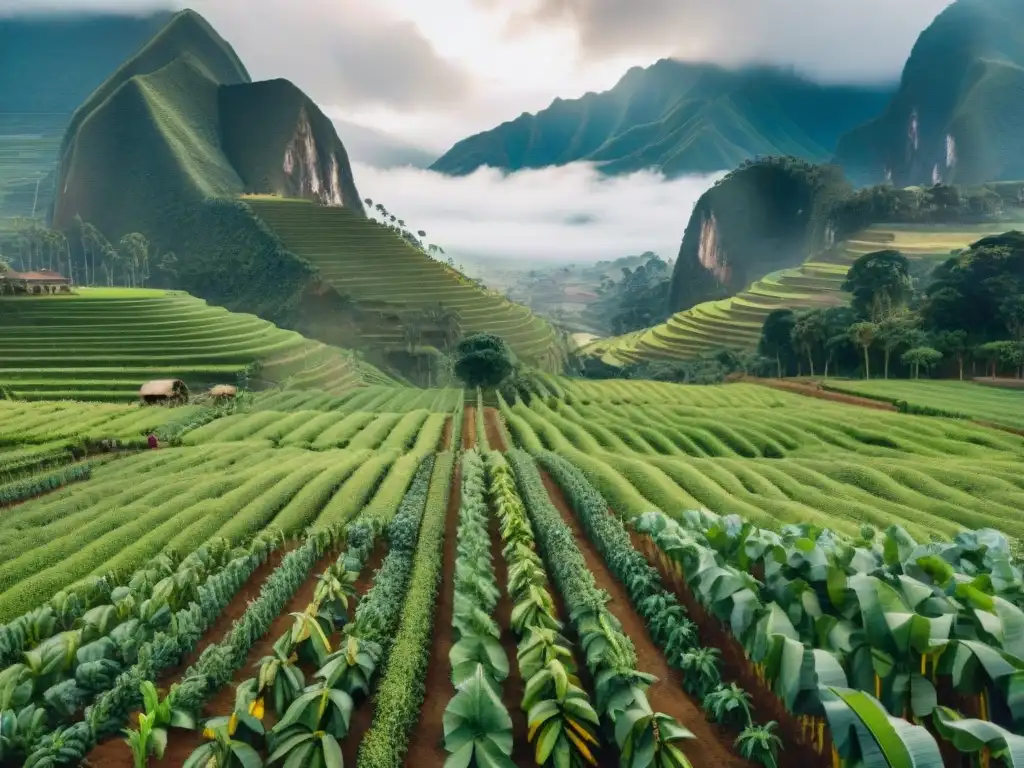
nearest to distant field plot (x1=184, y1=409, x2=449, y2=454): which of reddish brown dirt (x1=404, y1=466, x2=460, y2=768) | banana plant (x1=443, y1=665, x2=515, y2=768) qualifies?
reddish brown dirt (x1=404, y1=466, x2=460, y2=768)

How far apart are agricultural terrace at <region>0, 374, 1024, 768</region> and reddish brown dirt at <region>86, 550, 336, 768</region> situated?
5cm

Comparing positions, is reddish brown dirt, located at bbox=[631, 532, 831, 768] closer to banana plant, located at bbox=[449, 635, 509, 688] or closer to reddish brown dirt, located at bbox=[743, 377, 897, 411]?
banana plant, located at bbox=[449, 635, 509, 688]

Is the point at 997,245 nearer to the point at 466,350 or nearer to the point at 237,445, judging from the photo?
the point at 466,350

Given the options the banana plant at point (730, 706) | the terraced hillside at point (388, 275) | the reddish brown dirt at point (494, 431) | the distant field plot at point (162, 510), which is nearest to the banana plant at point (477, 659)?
the banana plant at point (730, 706)

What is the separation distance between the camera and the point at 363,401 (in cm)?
5206

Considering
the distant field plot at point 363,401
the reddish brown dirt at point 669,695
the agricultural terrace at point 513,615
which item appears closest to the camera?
the agricultural terrace at point 513,615

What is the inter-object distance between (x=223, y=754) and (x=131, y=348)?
60.8 metres

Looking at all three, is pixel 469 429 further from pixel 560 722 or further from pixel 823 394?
pixel 560 722

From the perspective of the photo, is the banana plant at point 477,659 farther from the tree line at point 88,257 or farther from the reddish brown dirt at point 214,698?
the tree line at point 88,257

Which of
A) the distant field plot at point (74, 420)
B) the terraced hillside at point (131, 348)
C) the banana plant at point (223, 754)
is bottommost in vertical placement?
the banana plant at point (223, 754)

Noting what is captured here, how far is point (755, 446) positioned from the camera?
32156 millimetres

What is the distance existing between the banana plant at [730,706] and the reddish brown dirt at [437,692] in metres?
4.30

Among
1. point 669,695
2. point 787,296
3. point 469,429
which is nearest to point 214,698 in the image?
point 669,695

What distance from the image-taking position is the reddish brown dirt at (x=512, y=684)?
31.7 ft
